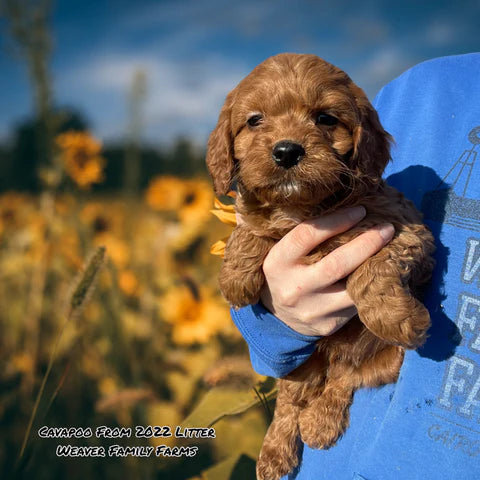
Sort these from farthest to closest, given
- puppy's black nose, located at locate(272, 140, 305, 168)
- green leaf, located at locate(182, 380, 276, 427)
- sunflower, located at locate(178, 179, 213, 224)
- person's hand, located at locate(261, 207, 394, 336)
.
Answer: sunflower, located at locate(178, 179, 213, 224) → green leaf, located at locate(182, 380, 276, 427) → person's hand, located at locate(261, 207, 394, 336) → puppy's black nose, located at locate(272, 140, 305, 168)

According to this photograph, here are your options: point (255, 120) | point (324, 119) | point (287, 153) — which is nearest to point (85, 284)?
point (255, 120)

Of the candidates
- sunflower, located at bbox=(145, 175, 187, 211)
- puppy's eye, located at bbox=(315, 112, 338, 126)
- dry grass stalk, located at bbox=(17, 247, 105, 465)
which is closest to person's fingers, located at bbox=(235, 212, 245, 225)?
puppy's eye, located at bbox=(315, 112, 338, 126)

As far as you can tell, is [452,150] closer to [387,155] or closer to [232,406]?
[387,155]

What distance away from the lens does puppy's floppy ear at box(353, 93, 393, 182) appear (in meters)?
1.98

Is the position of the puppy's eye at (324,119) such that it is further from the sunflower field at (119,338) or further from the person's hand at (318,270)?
the sunflower field at (119,338)

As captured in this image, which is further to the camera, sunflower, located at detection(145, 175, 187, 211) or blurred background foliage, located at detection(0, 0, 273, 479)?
sunflower, located at detection(145, 175, 187, 211)

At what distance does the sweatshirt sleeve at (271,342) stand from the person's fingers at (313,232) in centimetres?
28

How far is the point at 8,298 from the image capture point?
19.1ft

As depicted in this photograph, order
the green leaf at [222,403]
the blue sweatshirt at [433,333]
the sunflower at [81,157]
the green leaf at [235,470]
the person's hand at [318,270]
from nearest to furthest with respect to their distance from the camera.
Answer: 1. the blue sweatshirt at [433,333]
2. the person's hand at [318,270]
3. the green leaf at [222,403]
4. the green leaf at [235,470]
5. the sunflower at [81,157]

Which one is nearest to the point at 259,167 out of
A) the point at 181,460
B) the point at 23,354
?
the point at 181,460

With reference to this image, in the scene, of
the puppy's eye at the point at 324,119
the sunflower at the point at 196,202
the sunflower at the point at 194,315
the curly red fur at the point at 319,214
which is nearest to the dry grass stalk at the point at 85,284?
the curly red fur at the point at 319,214

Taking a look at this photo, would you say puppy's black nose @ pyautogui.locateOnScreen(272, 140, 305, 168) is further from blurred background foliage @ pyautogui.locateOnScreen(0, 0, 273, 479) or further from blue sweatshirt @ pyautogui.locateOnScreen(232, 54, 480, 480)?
blurred background foliage @ pyautogui.locateOnScreen(0, 0, 273, 479)

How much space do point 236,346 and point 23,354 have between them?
189 cm

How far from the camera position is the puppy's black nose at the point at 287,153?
1.86 metres
